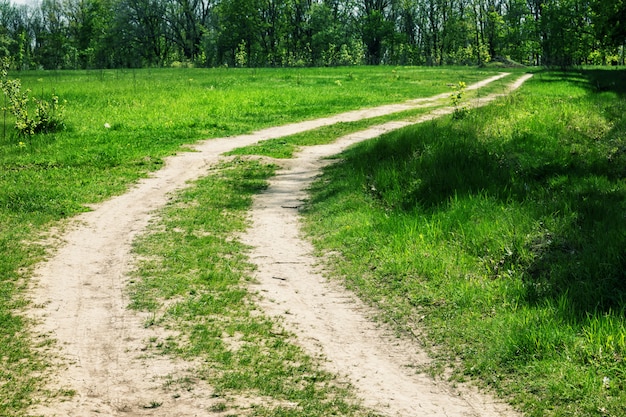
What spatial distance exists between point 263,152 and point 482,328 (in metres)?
10.7

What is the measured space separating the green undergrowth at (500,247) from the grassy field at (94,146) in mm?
3609

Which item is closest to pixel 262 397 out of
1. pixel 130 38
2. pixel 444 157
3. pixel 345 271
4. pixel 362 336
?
pixel 362 336

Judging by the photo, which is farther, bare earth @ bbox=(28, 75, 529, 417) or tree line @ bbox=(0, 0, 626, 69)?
tree line @ bbox=(0, 0, 626, 69)

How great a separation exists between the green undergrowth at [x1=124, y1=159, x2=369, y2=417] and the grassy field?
4.10ft

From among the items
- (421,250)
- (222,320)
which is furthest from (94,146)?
(222,320)

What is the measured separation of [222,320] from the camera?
6.41 metres

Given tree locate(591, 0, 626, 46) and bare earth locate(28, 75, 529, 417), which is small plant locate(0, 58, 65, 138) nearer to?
bare earth locate(28, 75, 529, 417)

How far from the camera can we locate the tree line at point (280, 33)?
3433 inches

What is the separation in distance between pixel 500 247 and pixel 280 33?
90.9 meters

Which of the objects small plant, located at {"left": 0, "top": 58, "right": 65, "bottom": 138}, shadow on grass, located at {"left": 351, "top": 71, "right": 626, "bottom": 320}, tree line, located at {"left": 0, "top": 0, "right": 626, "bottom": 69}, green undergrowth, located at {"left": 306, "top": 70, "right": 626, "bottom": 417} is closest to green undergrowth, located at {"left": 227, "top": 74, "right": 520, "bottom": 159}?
green undergrowth, located at {"left": 306, "top": 70, "right": 626, "bottom": 417}

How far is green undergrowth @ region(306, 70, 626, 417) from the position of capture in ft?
17.1

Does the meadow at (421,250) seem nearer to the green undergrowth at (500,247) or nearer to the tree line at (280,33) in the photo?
the green undergrowth at (500,247)

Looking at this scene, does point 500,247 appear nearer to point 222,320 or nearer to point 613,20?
point 222,320

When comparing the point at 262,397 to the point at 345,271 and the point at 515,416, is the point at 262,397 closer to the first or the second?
the point at 515,416
